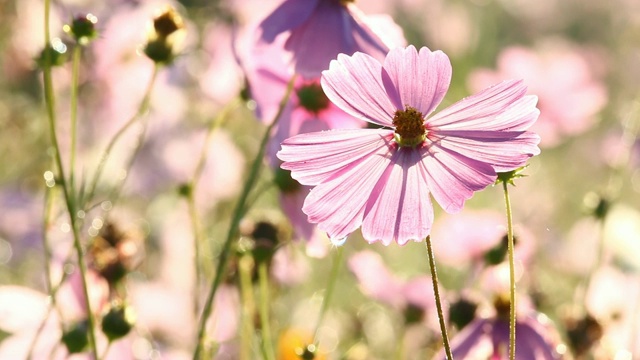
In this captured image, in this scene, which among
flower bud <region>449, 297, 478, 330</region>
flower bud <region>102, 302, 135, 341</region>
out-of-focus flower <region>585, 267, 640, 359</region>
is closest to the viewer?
flower bud <region>102, 302, 135, 341</region>

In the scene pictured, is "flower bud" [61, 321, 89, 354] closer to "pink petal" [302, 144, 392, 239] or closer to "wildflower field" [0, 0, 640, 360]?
"wildflower field" [0, 0, 640, 360]

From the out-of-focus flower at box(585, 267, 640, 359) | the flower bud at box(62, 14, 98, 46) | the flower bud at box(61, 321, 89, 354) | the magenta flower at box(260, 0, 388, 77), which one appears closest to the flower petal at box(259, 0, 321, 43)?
the magenta flower at box(260, 0, 388, 77)

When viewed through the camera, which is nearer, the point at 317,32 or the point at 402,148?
the point at 402,148

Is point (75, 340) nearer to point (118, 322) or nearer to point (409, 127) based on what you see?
point (118, 322)

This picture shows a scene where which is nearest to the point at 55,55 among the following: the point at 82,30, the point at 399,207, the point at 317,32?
the point at 82,30

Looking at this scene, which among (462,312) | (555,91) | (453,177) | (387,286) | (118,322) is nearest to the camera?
(453,177)

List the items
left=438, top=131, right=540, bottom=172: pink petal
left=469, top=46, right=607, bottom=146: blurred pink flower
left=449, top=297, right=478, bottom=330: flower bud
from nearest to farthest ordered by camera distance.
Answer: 1. left=438, top=131, right=540, bottom=172: pink petal
2. left=449, top=297, right=478, bottom=330: flower bud
3. left=469, top=46, right=607, bottom=146: blurred pink flower

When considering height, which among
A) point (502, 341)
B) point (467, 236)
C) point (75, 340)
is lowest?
point (75, 340)

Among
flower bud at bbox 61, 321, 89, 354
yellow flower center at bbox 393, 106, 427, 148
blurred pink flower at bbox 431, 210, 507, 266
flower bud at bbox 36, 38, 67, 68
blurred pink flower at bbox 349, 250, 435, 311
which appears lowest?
flower bud at bbox 61, 321, 89, 354

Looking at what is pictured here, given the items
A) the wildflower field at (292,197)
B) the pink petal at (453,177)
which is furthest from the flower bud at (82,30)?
the pink petal at (453,177)
